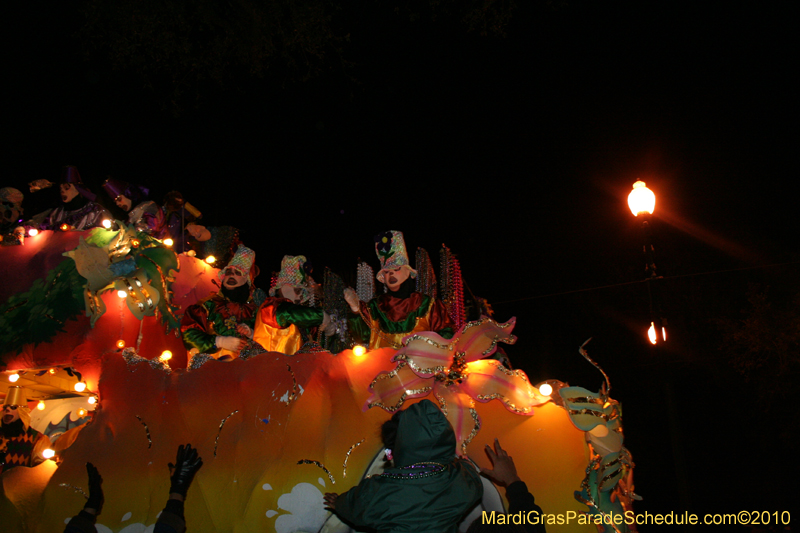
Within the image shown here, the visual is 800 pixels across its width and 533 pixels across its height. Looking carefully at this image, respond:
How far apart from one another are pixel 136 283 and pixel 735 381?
11473 mm

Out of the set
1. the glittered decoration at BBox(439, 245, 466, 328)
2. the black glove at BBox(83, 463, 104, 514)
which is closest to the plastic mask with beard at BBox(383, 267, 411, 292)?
the glittered decoration at BBox(439, 245, 466, 328)

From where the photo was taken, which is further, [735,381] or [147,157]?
[735,381]

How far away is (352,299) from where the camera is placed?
4355mm

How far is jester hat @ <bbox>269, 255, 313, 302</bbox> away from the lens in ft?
16.4

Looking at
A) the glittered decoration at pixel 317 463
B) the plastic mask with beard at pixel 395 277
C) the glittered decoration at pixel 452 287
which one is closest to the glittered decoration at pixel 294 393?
the glittered decoration at pixel 317 463

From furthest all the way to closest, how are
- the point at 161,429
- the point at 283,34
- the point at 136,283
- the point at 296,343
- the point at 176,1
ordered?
1. the point at 283,34
2. the point at 176,1
3. the point at 296,343
4. the point at 136,283
5. the point at 161,429

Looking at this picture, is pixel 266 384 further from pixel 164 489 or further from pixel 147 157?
pixel 147 157

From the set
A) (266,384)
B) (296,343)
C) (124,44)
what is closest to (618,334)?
(296,343)

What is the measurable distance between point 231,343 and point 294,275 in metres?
0.95

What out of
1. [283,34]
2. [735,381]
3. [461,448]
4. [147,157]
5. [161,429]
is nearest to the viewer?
[461,448]

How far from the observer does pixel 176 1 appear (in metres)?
5.23

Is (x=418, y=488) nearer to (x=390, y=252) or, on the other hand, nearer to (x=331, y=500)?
(x=331, y=500)

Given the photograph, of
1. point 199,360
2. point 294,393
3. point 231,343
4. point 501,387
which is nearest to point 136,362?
point 199,360

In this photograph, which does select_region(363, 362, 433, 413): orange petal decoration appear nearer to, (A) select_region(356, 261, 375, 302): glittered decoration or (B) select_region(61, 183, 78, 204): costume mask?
(A) select_region(356, 261, 375, 302): glittered decoration
